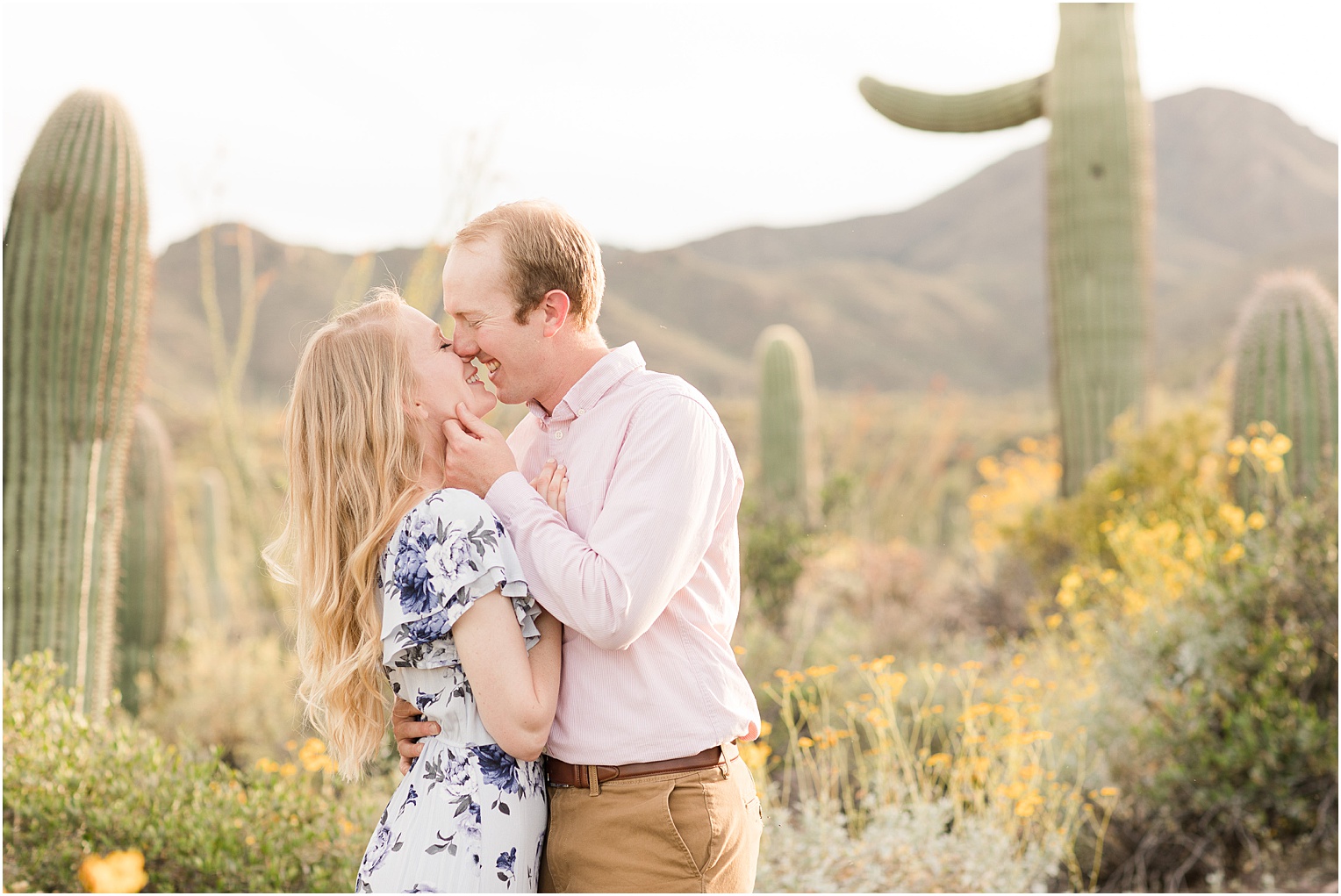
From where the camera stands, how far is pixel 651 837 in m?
1.69

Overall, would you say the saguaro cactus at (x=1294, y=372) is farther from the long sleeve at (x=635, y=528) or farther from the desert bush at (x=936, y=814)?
the long sleeve at (x=635, y=528)

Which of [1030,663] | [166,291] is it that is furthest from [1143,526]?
[166,291]

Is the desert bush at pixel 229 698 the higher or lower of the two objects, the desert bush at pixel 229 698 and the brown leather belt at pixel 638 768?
the lower

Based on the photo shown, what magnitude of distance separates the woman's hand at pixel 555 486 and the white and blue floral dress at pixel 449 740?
13 cm

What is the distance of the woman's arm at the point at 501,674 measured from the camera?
1.62m

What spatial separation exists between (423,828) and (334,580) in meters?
0.43

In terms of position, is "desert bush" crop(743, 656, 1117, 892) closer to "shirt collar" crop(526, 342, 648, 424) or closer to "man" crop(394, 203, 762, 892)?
"man" crop(394, 203, 762, 892)

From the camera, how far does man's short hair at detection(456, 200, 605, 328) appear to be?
180cm

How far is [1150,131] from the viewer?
768 cm

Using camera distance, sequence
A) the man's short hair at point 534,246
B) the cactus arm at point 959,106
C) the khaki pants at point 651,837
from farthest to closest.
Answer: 1. the cactus arm at point 959,106
2. the man's short hair at point 534,246
3. the khaki pants at point 651,837

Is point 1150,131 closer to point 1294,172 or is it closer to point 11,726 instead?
point 11,726

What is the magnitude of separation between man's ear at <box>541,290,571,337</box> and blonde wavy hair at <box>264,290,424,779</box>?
0.82ft

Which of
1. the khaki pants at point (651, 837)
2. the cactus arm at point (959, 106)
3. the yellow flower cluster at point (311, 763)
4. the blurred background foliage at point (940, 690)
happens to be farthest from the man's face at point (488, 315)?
the cactus arm at point (959, 106)

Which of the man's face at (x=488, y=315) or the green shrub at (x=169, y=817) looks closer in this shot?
the man's face at (x=488, y=315)
